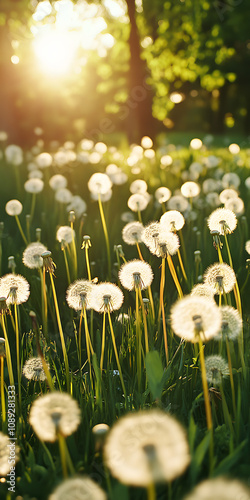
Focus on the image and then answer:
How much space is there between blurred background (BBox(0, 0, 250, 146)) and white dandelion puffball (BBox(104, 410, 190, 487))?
→ 339 inches

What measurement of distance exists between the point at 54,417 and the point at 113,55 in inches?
751

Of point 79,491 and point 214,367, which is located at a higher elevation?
point 214,367

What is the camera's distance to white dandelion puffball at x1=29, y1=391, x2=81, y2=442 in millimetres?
1042

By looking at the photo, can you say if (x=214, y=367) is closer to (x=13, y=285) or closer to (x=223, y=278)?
(x=223, y=278)

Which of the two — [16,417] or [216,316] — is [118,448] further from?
[16,417]

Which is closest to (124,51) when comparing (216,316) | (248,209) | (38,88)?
(38,88)

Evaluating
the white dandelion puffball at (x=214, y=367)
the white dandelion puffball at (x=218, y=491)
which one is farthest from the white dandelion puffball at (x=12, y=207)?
the white dandelion puffball at (x=218, y=491)

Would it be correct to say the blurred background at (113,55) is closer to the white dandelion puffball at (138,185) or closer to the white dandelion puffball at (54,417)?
the white dandelion puffball at (138,185)

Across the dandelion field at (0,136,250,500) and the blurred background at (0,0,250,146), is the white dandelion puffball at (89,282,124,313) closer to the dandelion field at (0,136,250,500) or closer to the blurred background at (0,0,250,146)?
the dandelion field at (0,136,250,500)

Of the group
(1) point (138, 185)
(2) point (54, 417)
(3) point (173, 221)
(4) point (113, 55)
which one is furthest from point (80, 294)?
(4) point (113, 55)

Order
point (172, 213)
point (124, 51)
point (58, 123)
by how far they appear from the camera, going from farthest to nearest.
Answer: point (58, 123)
point (124, 51)
point (172, 213)

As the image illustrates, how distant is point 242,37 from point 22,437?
16.1 m

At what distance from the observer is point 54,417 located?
1.03m

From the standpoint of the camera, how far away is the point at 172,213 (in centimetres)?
234
